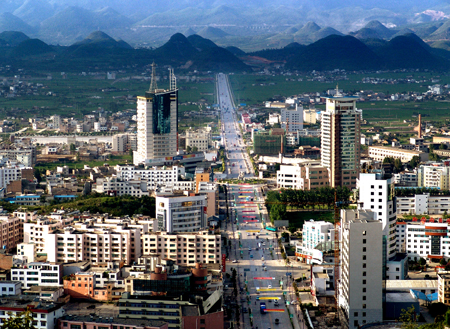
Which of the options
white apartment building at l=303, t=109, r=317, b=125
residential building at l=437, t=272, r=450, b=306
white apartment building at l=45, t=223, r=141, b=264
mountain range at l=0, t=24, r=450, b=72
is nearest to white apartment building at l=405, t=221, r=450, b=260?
residential building at l=437, t=272, r=450, b=306

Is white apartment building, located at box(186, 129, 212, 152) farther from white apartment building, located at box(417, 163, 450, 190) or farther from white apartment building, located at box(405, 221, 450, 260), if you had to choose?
white apartment building, located at box(405, 221, 450, 260)

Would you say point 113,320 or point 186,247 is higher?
point 186,247

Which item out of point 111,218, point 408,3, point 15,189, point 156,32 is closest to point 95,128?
point 15,189

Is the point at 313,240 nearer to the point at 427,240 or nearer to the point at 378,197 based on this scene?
the point at 427,240

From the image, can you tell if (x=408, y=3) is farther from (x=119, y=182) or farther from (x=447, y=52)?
(x=119, y=182)

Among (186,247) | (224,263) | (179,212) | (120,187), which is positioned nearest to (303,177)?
(120,187)

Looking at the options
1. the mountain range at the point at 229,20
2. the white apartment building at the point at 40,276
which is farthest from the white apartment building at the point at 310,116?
the mountain range at the point at 229,20
